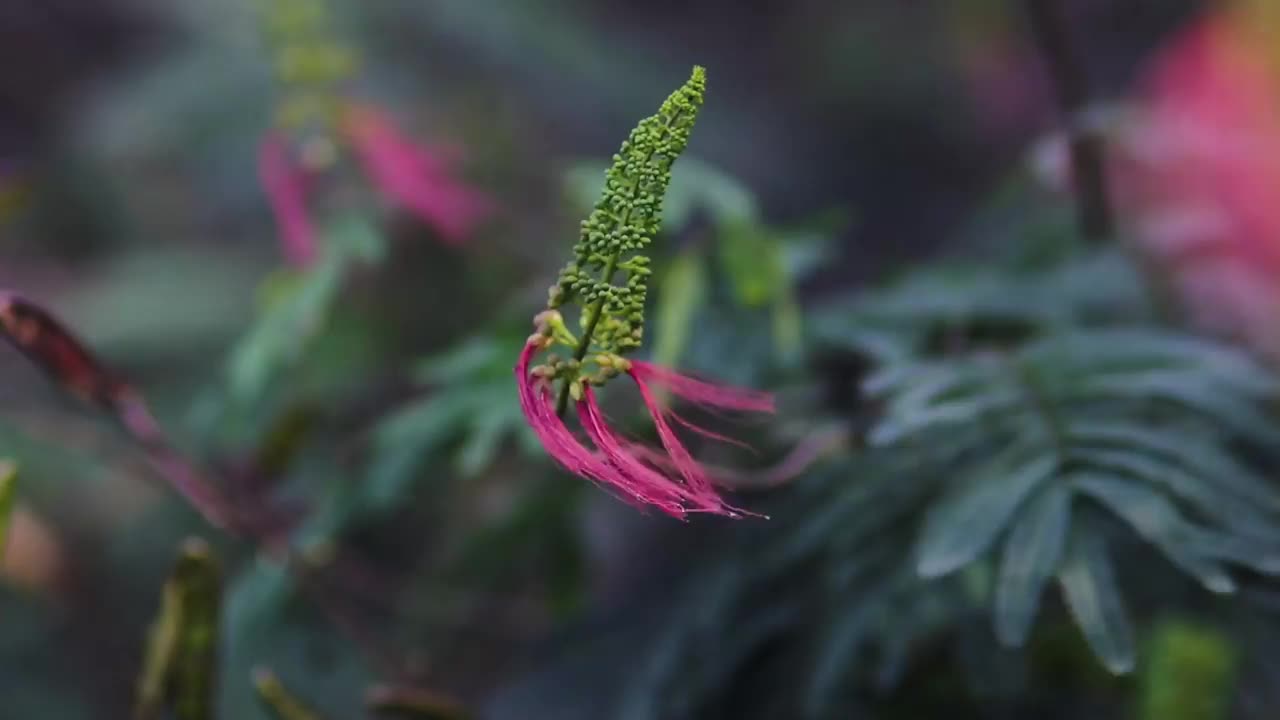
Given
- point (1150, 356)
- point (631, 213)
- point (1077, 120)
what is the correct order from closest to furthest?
point (631, 213) < point (1150, 356) < point (1077, 120)

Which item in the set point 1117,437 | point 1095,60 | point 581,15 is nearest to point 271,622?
point 1117,437

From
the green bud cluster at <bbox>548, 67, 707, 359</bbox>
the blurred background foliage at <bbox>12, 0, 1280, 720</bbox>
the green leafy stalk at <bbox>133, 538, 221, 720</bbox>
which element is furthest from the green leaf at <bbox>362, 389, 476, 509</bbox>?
the green bud cluster at <bbox>548, 67, 707, 359</bbox>

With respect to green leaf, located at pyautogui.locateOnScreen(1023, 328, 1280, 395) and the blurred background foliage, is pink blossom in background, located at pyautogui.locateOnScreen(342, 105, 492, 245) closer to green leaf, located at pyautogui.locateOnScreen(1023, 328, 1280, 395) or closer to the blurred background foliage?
the blurred background foliage

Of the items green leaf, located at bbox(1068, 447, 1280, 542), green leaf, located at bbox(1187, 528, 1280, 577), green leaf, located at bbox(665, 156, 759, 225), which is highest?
green leaf, located at bbox(665, 156, 759, 225)

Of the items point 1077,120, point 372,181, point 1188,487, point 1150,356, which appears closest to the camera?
point 1188,487

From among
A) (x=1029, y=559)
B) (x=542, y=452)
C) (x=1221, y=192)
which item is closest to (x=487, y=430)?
(x=542, y=452)

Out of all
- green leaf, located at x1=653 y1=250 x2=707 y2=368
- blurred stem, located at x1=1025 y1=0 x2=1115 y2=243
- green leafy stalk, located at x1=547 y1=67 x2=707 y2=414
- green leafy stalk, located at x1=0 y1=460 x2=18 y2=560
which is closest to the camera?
green leafy stalk, located at x1=547 y1=67 x2=707 y2=414

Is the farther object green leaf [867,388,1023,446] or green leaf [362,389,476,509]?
green leaf [362,389,476,509]

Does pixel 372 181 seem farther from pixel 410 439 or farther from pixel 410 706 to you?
pixel 410 706
